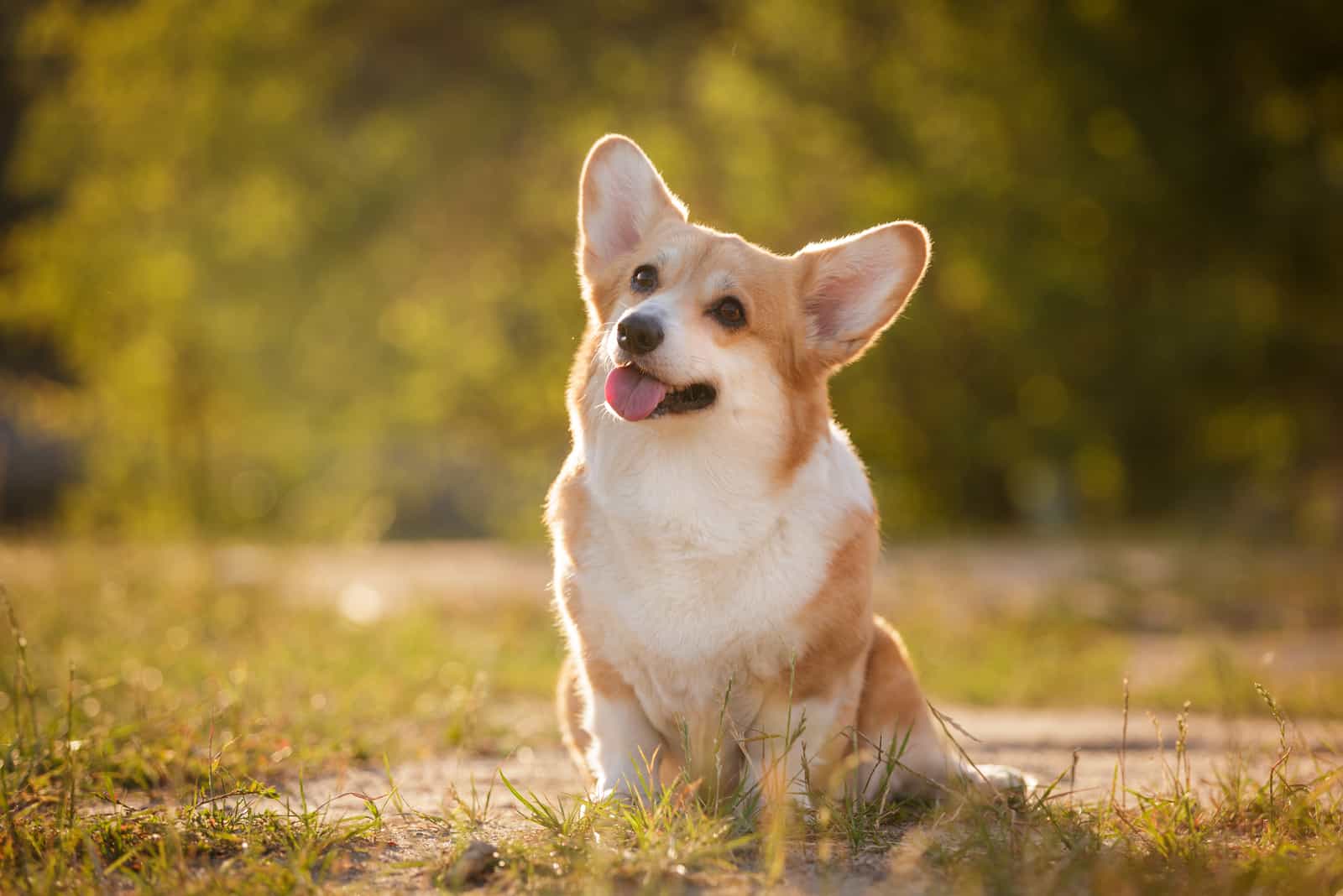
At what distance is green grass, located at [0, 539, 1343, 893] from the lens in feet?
7.77

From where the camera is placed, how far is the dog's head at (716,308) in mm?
3020

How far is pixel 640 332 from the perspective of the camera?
9.69ft

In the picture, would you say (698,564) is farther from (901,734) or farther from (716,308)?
(901,734)

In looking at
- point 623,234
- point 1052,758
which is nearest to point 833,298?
point 623,234

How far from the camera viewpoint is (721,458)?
10.0 ft

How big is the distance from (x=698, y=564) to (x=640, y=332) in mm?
554

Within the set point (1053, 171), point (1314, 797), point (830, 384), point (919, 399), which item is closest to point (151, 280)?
point (830, 384)

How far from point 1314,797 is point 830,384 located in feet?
35.0

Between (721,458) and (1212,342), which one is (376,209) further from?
(721,458)

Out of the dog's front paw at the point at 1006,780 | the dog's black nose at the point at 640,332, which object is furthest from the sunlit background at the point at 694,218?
the dog's black nose at the point at 640,332

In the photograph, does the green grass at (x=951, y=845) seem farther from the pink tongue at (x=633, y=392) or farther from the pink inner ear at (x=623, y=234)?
the pink inner ear at (x=623, y=234)

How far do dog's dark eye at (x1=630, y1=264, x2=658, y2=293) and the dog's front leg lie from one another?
1015 mm

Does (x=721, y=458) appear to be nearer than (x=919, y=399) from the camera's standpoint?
Yes

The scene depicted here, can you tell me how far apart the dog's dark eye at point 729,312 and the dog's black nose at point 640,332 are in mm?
235
